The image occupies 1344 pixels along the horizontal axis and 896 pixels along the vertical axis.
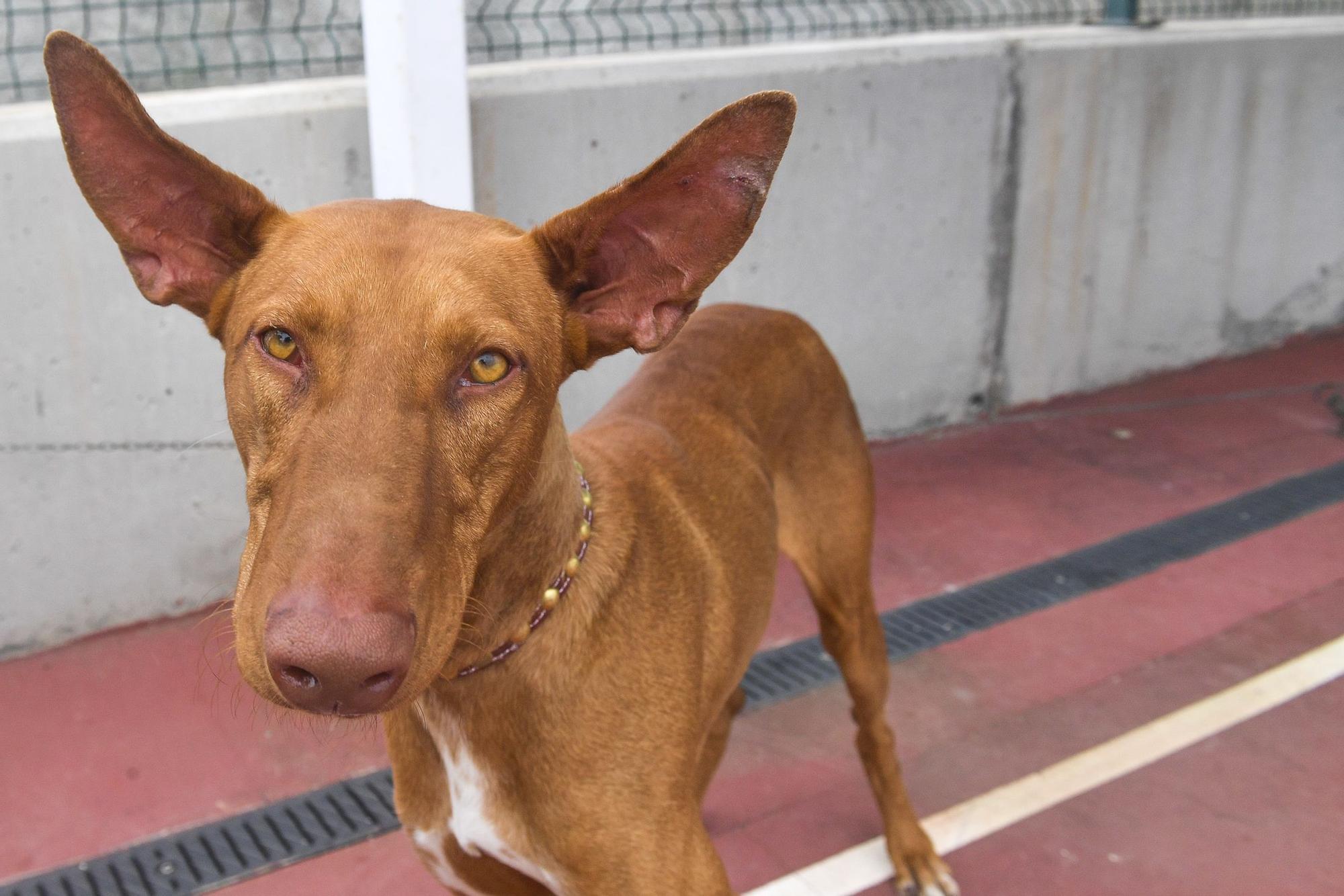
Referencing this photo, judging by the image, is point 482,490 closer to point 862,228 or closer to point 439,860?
point 439,860

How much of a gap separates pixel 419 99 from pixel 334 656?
10.5 feet

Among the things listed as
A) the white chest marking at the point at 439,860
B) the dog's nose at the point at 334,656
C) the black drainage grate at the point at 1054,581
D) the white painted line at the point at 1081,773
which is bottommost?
the black drainage grate at the point at 1054,581

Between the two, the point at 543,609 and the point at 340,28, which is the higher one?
the point at 340,28

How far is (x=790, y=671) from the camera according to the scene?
177 inches

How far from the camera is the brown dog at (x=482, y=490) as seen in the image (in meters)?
1.70

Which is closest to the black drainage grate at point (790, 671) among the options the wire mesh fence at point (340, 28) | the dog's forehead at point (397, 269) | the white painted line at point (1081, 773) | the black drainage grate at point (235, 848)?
the black drainage grate at point (235, 848)

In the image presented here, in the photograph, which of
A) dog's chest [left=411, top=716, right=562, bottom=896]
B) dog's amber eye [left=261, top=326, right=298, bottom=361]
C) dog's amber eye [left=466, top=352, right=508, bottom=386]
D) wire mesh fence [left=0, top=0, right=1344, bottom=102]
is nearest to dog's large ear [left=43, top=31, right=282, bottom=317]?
dog's amber eye [left=261, top=326, right=298, bottom=361]

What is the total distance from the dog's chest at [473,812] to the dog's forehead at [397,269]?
808 millimetres

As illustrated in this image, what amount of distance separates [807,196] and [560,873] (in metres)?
4.07

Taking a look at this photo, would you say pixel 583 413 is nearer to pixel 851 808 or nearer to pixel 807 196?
pixel 807 196

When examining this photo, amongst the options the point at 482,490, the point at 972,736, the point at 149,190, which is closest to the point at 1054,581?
the point at 972,736

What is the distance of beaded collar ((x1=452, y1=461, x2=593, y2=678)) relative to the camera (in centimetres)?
226

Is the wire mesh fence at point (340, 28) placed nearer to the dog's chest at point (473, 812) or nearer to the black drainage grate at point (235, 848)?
the black drainage grate at point (235, 848)

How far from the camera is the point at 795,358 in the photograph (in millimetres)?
3408
